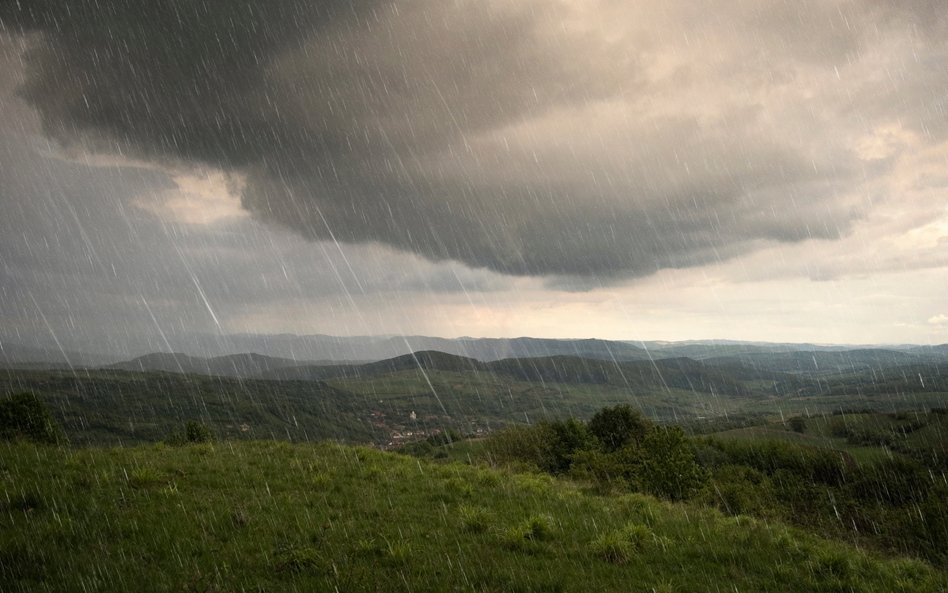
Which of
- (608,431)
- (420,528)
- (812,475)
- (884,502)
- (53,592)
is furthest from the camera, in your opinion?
(812,475)

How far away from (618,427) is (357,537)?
224 ft

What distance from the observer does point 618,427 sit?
235 feet

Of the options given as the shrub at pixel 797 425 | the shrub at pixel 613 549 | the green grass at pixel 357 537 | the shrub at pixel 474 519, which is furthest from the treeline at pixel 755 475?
the shrub at pixel 797 425

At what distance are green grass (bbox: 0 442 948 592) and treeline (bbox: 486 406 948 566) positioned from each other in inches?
268

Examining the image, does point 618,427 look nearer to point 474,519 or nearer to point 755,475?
point 755,475

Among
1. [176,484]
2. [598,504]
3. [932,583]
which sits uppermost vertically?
[176,484]

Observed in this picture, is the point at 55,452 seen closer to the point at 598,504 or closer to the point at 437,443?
the point at 598,504

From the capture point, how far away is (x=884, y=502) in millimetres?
86250

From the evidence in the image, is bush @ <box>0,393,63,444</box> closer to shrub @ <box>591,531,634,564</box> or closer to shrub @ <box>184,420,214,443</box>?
shrub @ <box>184,420,214,443</box>

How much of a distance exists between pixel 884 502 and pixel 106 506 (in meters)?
119

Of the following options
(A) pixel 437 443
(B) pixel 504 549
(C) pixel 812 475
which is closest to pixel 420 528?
(B) pixel 504 549

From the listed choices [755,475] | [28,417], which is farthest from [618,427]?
[28,417]

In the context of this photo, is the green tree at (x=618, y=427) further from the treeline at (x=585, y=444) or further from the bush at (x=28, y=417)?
the bush at (x=28, y=417)

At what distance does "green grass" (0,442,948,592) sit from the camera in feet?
25.6
